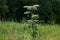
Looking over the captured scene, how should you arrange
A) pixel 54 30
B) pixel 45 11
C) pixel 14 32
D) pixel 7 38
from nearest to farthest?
1. pixel 7 38
2. pixel 14 32
3. pixel 54 30
4. pixel 45 11

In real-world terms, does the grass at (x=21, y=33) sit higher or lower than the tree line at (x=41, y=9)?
A: higher

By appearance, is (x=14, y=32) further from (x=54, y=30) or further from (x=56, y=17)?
(x=56, y=17)

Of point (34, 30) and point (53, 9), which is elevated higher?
point (34, 30)

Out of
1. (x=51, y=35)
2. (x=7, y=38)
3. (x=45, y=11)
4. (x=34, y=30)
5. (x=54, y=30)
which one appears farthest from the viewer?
(x=45, y=11)

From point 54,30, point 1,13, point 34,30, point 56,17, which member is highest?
point 34,30

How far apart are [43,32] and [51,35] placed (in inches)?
15.2

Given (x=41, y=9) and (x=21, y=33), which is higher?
(x=21, y=33)

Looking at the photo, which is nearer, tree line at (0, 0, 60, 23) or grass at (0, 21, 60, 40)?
grass at (0, 21, 60, 40)

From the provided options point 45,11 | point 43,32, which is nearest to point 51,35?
point 43,32

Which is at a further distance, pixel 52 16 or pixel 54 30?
pixel 52 16

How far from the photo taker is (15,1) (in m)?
23.0

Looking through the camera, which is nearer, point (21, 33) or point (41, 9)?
point (21, 33)

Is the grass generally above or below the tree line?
above

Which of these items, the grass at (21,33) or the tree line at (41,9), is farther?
the tree line at (41,9)
